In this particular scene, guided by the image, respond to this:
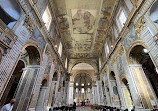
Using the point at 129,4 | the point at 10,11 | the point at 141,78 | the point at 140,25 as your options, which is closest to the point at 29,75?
the point at 10,11

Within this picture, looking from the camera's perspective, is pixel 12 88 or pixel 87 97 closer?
pixel 12 88

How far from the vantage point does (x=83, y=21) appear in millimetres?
11211

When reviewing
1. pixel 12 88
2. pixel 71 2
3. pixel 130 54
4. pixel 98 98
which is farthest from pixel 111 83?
pixel 12 88

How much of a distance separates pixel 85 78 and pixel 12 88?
24.0 m

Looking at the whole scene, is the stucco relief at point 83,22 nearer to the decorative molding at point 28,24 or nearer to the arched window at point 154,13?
the decorative molding at point 28,24

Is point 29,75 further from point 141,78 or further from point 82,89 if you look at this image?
point 82,89

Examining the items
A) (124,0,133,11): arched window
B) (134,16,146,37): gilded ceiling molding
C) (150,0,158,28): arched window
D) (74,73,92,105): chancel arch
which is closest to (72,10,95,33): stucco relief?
(124,0,133,11): arched window

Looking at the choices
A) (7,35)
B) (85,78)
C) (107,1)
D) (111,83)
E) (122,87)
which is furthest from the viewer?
(85,78)

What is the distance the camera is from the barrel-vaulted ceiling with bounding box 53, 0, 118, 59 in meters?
9.31

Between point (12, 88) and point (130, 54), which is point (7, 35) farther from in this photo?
point (12, 88)

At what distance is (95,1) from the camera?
9.08m

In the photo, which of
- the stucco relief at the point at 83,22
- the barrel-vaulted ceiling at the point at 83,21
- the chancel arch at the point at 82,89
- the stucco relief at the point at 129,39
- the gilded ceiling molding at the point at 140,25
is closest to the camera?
the gilded ceiling molding at the point at 140,25

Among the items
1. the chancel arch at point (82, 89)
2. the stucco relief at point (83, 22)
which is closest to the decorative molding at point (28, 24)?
the stucco relief at point (83, 22)

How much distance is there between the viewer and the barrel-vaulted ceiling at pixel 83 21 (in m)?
9.31
